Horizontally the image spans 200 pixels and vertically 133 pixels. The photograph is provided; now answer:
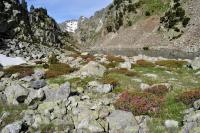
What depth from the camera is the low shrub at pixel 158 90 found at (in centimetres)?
2169

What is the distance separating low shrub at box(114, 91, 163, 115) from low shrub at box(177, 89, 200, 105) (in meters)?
1.07

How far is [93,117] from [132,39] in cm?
10364

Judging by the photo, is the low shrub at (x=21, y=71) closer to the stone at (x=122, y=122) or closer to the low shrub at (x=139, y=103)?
the low shrub at (x=139, y=103)

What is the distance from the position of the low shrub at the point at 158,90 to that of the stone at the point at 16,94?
7.10 meters

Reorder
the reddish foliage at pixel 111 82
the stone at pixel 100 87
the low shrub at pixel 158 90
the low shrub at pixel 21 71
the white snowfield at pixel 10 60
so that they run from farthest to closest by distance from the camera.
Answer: the white snowfield at pixel 10 60 → the low shrub at pixel 21 71 → the reddish foliage at pixel 111 82 → the stone at pixel 100 87 → the low shrub at pixel 158 90

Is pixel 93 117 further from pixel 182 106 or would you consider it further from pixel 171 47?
pixel 171 47

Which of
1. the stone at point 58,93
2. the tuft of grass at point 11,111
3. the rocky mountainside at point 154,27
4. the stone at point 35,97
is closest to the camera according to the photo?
the tuft of grass at point 11,111

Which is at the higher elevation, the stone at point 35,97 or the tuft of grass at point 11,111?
the stone at point 35,97

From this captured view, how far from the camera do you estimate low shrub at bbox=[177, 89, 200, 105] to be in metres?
19.3

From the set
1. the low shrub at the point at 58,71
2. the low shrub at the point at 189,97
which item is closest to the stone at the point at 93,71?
the low shrub at the point at 58,71

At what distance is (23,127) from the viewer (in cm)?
1753

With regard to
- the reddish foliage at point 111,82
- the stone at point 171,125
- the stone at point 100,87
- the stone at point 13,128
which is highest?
the reddish foliage at point 111,82

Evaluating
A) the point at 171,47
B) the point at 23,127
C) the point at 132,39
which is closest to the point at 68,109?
the point at 23,127

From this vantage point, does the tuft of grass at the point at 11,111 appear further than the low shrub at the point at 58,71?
No
